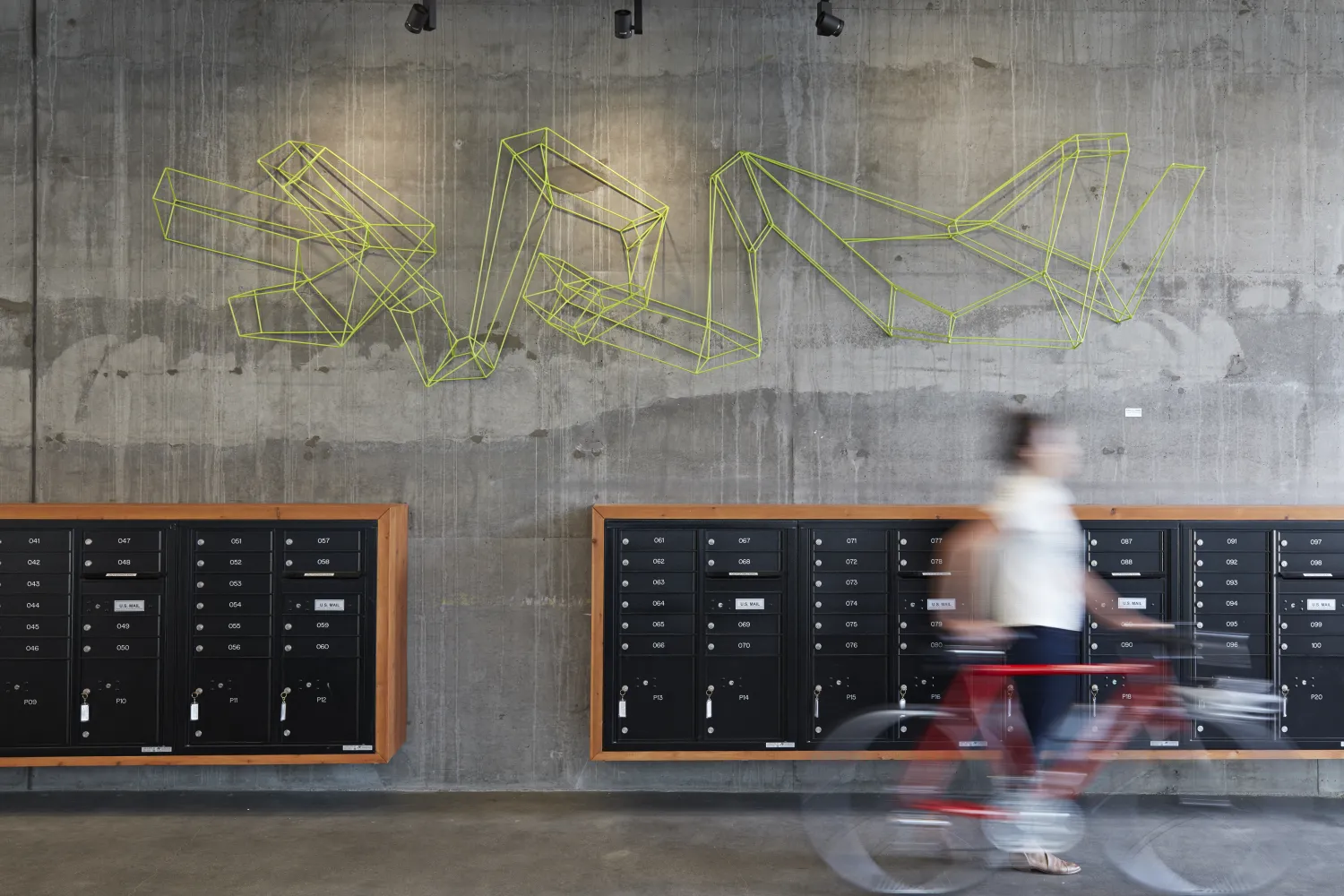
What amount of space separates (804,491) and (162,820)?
104 inches

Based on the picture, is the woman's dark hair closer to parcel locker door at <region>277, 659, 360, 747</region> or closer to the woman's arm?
the woman's arm

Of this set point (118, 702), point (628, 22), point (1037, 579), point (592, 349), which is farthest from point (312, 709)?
point (628, 22)

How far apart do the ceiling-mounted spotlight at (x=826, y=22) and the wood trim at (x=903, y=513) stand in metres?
1.82

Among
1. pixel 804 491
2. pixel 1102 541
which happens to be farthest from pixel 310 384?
pixel 1102 541

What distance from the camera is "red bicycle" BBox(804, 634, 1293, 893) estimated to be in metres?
3.14

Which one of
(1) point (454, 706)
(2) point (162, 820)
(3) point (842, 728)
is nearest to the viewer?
(3) point (842, 728)

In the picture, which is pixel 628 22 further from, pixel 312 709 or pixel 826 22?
pixel 312 709

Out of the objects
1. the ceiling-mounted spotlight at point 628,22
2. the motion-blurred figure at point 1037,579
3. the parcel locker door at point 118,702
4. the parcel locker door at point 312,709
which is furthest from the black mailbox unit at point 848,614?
the ceiling-mounted spotlight at point 628,22

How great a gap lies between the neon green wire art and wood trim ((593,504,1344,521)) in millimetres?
633

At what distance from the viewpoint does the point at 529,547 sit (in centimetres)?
420

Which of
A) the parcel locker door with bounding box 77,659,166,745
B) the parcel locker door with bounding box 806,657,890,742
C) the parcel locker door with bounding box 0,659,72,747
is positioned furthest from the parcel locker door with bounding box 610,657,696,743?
the parcel locker door with bounding box 0,659,72,747

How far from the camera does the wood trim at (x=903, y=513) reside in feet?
12.9

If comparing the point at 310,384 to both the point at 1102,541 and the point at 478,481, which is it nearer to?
the point at 478,481

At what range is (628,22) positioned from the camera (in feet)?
13.1
